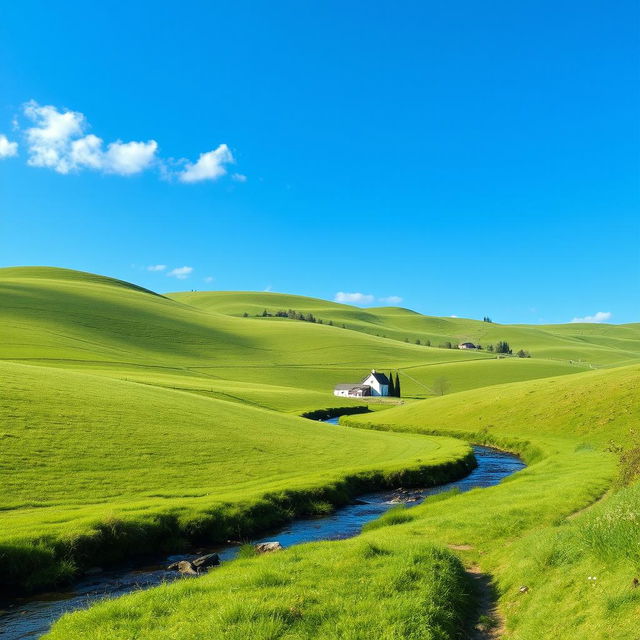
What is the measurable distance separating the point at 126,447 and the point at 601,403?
48.6m

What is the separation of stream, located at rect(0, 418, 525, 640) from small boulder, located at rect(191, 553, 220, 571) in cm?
73

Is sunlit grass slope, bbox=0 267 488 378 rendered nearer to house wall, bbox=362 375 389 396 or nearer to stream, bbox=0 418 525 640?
house wall, bbox=362 375 389 396

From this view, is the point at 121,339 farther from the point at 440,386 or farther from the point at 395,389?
the point at 440,386

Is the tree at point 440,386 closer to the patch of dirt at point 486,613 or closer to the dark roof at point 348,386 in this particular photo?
the dark roof at point 348,386

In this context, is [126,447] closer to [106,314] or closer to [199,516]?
[199,516]

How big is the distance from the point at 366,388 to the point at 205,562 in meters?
120

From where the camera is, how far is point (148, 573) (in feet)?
62.7

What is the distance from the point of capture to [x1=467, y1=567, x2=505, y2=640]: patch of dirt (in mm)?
11608

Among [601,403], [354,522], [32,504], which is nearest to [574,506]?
[354,522]

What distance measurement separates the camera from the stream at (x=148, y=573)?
1482 cm

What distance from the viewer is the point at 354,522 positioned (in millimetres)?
26938

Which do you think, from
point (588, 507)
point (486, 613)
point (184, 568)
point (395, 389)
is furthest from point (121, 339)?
point (486, 613)

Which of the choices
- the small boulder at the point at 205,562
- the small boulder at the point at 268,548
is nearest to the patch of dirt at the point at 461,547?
the small boulder at the point at 268,548

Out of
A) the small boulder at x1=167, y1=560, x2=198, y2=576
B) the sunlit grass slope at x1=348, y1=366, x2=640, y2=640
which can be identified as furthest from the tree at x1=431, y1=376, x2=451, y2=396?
the small boulder at x1=167, y1=560, x2=198, y2=576
